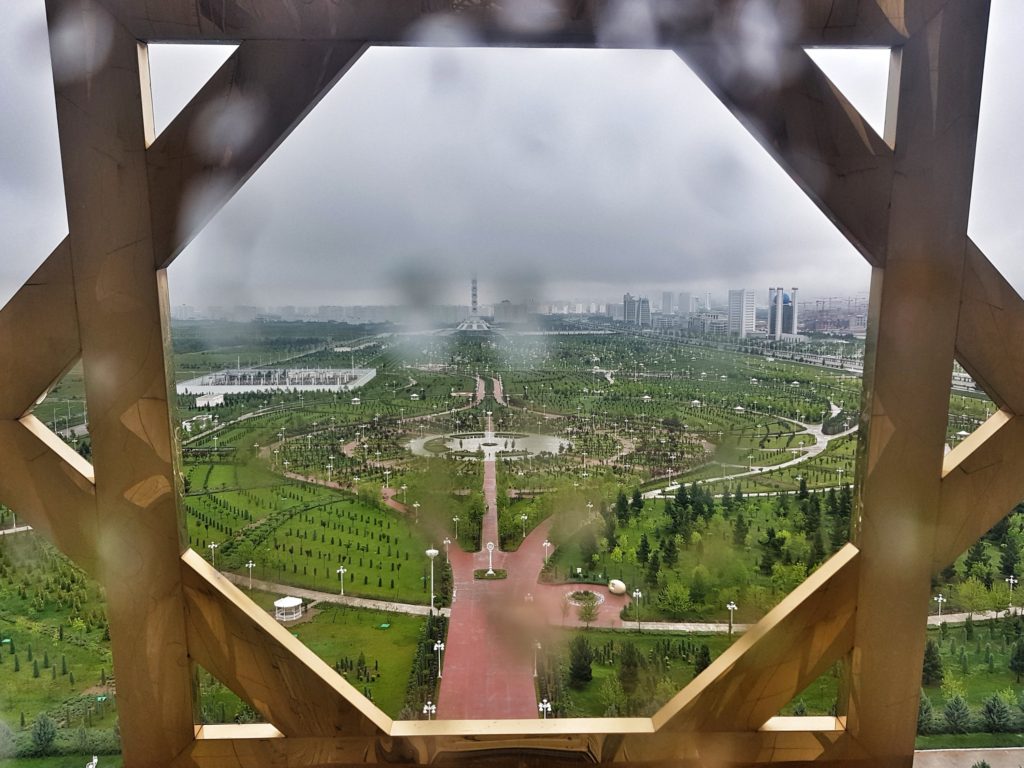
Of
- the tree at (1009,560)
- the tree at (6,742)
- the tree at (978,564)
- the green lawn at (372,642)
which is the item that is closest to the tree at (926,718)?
the tree at (978,564)

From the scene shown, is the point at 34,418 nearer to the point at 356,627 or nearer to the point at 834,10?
the point at 356,627

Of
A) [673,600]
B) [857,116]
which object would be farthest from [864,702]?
[857,116]

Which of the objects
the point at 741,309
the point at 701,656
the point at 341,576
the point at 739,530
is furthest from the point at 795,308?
the point at 341,576

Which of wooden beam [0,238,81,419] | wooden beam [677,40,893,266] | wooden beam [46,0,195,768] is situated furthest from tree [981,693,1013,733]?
wooden beam [0,238,81,419]

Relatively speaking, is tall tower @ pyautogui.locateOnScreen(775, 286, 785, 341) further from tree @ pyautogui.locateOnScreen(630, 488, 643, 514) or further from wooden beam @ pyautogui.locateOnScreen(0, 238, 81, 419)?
wooden beam @ pyautogui.locateOnScreen(0, 238, 81, 419)

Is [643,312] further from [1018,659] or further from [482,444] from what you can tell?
[1018,659]
